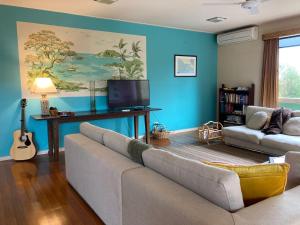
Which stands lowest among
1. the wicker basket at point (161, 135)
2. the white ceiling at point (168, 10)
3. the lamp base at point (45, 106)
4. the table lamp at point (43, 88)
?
the wicker basket at point (161, 135)

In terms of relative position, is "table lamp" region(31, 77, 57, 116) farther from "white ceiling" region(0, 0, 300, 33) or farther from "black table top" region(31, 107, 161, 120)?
"white ceiling" region(0, 0, 300, 33)

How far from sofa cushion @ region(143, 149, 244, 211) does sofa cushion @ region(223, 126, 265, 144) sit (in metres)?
3.12

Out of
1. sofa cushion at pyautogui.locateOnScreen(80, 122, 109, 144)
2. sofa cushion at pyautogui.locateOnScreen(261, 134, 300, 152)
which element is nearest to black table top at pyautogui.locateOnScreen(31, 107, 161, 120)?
sofa cushion at pyautogui.locateOnScreen(80, 122, 109, 144)

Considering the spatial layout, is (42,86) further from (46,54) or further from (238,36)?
(238,36)

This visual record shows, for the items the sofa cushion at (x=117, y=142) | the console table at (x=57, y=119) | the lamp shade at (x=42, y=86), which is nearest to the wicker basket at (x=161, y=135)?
the console table at (x=57, y=119)

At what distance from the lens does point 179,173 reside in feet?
4.64

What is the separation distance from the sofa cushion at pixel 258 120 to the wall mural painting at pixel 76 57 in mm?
2362

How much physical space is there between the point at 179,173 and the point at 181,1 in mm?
3142

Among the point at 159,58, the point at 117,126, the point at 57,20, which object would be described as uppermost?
the point at 57,20

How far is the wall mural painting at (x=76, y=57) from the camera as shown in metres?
4.13

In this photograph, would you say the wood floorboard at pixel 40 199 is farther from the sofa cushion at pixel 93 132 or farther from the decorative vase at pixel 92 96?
the decorative vase at pixel 92 96

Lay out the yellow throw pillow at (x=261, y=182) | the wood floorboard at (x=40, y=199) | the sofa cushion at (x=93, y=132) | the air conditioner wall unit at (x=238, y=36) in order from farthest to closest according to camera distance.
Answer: the air conditioner wall unit at (x=238, y=36) < the sofa cushion at (x=93, y=132) < the wood floorboard at (x=40, y=199) < the yellow throw pillow at (x=261, y=182)

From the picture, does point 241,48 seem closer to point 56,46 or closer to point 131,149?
point 56,46

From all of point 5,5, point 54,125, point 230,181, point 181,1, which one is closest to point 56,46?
point 5,5
